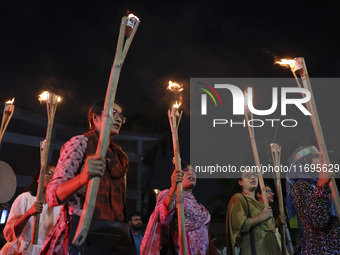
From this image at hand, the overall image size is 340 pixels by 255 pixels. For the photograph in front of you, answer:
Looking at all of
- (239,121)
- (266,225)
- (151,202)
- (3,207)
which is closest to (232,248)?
(266,225)

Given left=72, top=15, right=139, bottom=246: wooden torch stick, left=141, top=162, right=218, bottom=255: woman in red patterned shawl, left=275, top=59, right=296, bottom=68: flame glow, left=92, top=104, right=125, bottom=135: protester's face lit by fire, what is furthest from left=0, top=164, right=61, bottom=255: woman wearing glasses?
left=275, top=59, right=296, bottom=68: flame glow

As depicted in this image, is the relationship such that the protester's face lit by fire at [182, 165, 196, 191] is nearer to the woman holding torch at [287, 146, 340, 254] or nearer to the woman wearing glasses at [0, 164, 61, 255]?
the woman holding torch at [287, 146, 340, 254]

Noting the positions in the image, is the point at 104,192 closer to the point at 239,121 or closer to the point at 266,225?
the point at 266,225

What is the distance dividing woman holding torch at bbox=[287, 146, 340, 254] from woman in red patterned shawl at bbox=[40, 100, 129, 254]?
1924 millimetres

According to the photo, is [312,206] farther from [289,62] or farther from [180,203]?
[289,62]

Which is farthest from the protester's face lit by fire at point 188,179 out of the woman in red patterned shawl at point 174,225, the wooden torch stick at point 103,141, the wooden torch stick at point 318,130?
the wooden torch stick at point 103,141

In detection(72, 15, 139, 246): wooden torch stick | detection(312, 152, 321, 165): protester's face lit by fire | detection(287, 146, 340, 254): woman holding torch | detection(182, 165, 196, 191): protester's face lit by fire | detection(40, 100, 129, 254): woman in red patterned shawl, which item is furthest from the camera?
detection(182, 165, 196, 191): protester's face lit by fire

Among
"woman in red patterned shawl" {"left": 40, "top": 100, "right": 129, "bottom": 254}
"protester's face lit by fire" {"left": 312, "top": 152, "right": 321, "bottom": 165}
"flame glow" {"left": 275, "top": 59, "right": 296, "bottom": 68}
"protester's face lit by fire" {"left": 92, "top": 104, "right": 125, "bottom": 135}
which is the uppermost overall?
"flame glow" {"left": 275, "top": 59, "right": 296, "bottom": 68}

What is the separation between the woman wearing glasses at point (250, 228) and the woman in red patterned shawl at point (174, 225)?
13.7 inches

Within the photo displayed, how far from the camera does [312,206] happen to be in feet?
11.7

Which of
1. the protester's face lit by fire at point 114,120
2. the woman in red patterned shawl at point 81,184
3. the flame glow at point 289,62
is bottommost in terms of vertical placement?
the woman in red patterned shawl at point 81,184

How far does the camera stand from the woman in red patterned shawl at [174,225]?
4348 millimetres

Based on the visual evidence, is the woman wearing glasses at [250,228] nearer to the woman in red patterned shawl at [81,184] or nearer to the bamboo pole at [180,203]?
the bamboo pole at [180,203]

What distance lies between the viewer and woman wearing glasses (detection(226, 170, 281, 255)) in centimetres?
471
